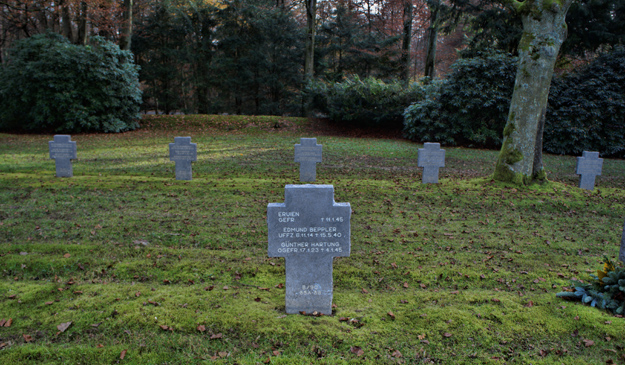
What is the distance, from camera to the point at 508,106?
20.2 m

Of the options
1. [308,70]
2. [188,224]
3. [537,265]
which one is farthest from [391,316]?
[308,70]

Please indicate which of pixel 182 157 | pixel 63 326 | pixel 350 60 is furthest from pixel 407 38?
pixel 63 326

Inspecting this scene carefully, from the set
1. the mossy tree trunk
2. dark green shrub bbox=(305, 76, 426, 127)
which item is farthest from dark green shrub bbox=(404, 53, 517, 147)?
the mossy tree trunk

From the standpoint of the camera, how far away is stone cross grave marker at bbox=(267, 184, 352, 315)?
13.4ft

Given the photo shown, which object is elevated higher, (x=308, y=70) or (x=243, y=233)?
(x=308, y=70)

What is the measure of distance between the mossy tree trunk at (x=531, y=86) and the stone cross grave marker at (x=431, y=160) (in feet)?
4.90

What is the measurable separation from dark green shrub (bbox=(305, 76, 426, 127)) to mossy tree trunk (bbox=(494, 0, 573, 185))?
13598 millimetres

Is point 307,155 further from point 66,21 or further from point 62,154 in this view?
point 66,21

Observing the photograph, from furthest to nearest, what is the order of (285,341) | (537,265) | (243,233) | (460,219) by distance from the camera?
1. (460,219)
2. (243,233)
3. (537,265)
4. (285,341)

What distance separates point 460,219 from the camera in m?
8.04

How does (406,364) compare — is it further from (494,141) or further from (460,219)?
(494,141)

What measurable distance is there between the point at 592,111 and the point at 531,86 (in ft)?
40.4

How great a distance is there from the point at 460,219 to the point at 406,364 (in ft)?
16.8

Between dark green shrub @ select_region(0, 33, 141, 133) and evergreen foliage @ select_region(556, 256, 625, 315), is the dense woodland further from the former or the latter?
evergreen foliage @ select_region(556, 256, 625, 315)
